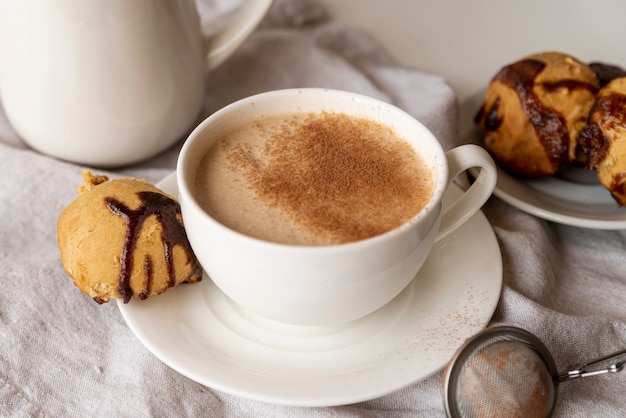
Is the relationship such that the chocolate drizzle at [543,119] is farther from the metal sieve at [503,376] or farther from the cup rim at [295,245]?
the metal sieve at [503,376]

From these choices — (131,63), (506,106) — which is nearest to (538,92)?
(506,106)

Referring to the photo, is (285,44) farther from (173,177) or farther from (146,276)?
(146,276)

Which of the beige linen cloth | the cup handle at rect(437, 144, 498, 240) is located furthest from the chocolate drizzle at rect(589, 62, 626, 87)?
the cup handle at rect(437, 144, 498, 240)

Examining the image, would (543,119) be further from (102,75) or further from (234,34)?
(102,75)

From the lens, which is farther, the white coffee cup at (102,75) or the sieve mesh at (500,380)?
the white coffee cup at (102,75)

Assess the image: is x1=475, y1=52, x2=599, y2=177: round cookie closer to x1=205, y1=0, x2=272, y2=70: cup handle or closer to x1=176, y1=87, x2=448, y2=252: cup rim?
x1=176, y1=87, x2=448, y2=252: cup rim

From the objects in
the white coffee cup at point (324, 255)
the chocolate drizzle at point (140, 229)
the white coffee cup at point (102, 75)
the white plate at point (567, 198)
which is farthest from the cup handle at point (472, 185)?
the white coffee cup at point (102, 75)
